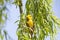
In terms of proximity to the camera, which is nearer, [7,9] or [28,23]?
[28,23]

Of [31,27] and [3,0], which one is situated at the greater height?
[3,0]

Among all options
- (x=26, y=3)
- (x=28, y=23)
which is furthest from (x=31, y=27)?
(x=26, y=3)

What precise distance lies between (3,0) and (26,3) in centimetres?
17

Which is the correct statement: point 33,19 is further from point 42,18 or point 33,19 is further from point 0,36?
point 0,36

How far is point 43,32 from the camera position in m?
1.59

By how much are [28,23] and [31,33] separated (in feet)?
0.24

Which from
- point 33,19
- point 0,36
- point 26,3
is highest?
point 26,3

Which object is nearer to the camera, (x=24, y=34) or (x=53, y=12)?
(x=24, y=34)

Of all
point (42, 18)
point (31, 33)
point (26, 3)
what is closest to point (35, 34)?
point (31, 33)

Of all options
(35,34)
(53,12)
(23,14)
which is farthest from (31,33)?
(53,12)

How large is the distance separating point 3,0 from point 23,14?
189 millimetres

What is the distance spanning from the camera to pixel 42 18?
164 cm

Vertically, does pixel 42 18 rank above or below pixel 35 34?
above

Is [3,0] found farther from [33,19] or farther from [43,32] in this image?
[43,32]
